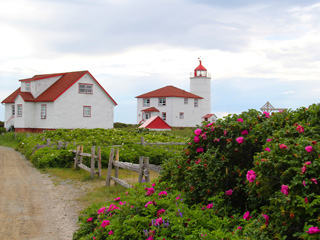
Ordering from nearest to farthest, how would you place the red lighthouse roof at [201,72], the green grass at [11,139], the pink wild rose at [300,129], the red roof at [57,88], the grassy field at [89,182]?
1. the pink wild rose at [300,129]
2. the grassy field at [89,182]
3. the green grass at [11,139]
4. the red roof at [57,88]
5. the red lighthouse roof at [201,72]

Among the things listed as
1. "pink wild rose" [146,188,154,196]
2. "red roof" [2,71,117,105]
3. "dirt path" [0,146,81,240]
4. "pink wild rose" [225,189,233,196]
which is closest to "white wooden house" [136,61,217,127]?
"red roof" [2,71,117,105]

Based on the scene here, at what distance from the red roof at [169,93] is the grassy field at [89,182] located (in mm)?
47798

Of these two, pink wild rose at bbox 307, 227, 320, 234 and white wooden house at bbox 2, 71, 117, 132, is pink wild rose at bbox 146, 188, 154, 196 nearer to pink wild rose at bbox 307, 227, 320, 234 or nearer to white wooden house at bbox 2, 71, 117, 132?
pink wild rose at bbox 307, 227, 320, 234

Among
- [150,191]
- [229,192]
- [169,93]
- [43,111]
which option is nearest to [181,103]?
[169,93]

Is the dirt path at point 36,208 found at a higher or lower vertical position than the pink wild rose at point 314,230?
lower

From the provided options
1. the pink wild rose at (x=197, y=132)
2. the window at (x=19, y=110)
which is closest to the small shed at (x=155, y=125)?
the window at (x=19, y=110)

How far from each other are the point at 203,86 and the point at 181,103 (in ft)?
24.2

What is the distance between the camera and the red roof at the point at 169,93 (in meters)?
65.9

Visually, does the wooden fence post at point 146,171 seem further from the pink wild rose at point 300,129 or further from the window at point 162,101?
the window at point 162,101

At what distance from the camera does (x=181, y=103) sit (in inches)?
2596

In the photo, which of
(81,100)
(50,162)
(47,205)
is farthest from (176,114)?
(47,205)

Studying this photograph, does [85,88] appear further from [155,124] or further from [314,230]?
[314,230]

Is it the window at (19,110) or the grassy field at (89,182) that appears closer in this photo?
the grassy field at (89,182)

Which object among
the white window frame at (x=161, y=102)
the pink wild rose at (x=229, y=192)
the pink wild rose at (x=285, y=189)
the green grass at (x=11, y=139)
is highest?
Answer: the white window frame at (x=161, y=102)
